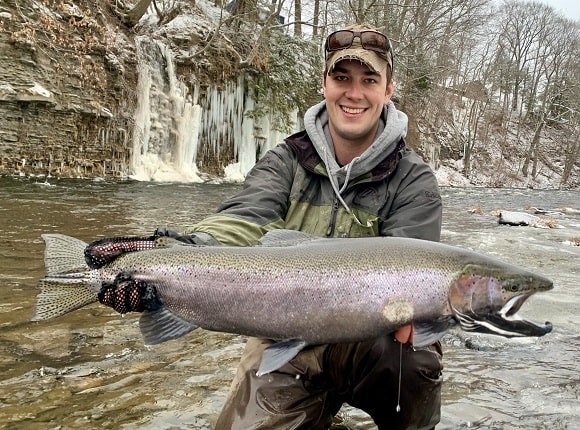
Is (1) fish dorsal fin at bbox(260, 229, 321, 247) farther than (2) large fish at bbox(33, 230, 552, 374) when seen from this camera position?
Yes

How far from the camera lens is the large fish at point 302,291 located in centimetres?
221

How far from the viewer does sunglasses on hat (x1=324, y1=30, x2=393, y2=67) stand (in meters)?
3.11

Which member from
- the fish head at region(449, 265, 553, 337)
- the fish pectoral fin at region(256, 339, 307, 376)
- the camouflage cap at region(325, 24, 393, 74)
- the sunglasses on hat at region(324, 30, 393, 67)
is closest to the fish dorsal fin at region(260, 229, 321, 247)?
the fish pectoral fin at region(256, 339, 307, 376)

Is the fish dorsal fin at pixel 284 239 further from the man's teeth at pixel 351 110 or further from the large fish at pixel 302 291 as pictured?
the man's teeth at pixel 351 110

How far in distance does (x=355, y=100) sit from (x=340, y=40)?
1.31 ft

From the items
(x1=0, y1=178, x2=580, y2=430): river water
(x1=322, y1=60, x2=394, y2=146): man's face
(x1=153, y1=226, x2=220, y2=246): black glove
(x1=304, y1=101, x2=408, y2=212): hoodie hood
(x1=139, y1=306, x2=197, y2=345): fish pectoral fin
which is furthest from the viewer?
(x1=322, y1=60, x2=394, y2=146): man's face

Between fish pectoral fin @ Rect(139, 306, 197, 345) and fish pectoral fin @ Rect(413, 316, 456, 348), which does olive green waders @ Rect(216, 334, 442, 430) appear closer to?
fish pectoral fin @ Rect(413, 316, 456, 348)

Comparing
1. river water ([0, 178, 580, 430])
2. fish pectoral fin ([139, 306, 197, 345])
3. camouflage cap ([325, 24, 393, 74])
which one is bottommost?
river water ([0, 178, 580, 430])

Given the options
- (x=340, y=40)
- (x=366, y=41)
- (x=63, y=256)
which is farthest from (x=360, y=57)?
(x=63, y=256)

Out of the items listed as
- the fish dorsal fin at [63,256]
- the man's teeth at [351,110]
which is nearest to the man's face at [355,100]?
the man's teeth at [351,110]

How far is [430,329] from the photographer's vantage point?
2.22 metres

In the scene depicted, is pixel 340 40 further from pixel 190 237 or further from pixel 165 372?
pixel 165 372

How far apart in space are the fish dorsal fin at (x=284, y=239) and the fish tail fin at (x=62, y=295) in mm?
771

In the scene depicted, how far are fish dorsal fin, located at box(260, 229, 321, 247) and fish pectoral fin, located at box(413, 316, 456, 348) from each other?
59cm
